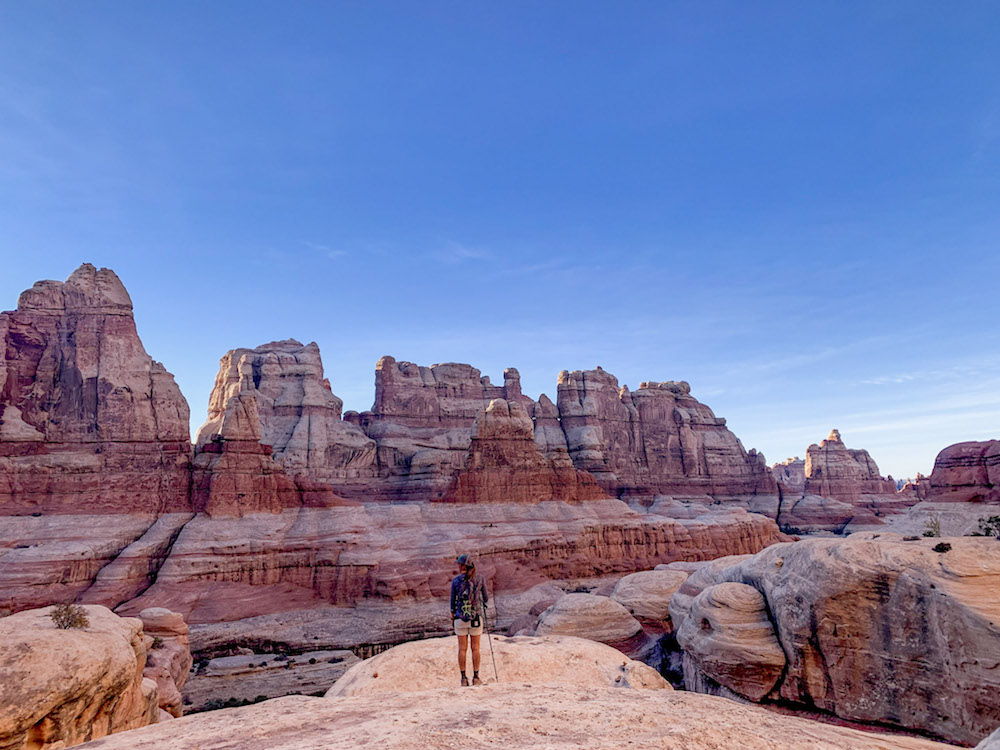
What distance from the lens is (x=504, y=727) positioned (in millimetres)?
6934

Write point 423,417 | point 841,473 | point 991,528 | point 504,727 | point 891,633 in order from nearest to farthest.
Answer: point 504,727 → point 891,633 → point 991,528 → point 423,417 → point 841,473

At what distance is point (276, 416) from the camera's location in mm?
78375

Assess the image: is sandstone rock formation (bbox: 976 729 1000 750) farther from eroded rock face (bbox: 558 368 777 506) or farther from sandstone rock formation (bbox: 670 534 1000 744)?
eroded rock face (bbox: 558 368 777 506)

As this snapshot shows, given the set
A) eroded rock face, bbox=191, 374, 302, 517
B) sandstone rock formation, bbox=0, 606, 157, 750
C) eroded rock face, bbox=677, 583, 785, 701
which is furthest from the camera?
eroded rock face, bbox=191, 374, 302, 517

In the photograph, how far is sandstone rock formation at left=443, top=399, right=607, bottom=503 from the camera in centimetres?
5752

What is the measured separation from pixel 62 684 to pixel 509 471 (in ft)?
164

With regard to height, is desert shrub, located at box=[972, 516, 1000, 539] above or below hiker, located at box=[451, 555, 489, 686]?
below

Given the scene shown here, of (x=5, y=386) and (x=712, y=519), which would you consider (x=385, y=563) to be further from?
(x=712, y=519)

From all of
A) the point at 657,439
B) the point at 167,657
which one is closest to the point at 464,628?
the point at 167,657

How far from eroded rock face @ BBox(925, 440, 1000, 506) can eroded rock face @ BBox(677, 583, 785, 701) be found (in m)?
44.0

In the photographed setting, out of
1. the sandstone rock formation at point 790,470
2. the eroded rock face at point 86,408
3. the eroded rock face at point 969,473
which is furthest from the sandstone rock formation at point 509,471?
the sandstone rock formation at point 790,470

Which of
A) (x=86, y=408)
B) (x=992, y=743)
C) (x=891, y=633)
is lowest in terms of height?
(x=891, y=633)

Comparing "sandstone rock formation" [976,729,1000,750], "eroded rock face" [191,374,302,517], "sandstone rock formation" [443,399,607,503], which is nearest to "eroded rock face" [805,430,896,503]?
"sandstone rock formation" [443,399,607,503]

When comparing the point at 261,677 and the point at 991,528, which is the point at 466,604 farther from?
the point at 991,528
